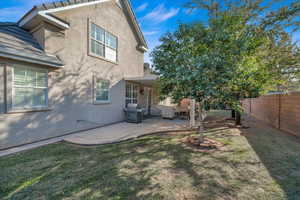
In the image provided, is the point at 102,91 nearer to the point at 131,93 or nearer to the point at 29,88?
the point at 131,93

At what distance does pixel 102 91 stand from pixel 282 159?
7943 millimetres

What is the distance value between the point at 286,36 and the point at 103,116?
35.6 ft

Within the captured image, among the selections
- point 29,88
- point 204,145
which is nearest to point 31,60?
point 29,88

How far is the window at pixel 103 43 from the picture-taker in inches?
289

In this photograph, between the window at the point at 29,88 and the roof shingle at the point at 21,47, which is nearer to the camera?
the roof shingle at the point at 21,47

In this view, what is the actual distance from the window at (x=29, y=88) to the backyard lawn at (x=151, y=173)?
176 centimetres

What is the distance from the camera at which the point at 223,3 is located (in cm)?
831

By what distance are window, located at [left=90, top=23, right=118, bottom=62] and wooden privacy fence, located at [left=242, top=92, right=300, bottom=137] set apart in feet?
31.8

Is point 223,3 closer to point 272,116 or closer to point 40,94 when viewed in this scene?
point 272,116

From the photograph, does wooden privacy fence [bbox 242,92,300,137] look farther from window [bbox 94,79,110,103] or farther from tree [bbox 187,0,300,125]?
window [bbox 94,79,110,103]

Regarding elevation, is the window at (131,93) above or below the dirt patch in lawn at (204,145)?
above

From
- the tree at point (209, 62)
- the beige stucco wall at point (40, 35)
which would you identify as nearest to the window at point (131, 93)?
the tree at point (209, 62)

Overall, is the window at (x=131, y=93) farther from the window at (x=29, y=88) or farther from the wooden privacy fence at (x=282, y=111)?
the wooden privacy fence at (x=282, y=111)

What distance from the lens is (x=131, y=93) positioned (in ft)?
34.3
